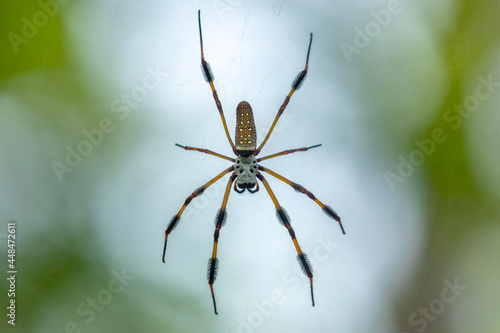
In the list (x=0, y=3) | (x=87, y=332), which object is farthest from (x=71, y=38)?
(x=87, y=332)

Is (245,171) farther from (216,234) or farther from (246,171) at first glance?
(216,234)

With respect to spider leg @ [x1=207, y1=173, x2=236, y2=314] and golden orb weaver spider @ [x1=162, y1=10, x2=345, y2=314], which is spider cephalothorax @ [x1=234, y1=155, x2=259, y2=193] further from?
spider leg @ [x1=207, y1=173, x2=236, y2=314]

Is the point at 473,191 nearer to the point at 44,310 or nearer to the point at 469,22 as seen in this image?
the point at 469,22

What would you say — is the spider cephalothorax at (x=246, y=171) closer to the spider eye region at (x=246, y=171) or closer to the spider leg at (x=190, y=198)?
the spider eye region at (x=246, y=171)

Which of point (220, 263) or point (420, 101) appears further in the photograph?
point (420, 101)

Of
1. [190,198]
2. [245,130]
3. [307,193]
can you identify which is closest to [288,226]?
[307,193]

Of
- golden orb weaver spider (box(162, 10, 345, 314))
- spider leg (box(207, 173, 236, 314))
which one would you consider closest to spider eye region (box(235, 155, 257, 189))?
golden orb weaver spider (box(162, 10, 345, 314))

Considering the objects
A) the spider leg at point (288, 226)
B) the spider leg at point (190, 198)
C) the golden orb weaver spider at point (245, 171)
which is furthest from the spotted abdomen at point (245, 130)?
→ the spider leg at point (288, 226)
